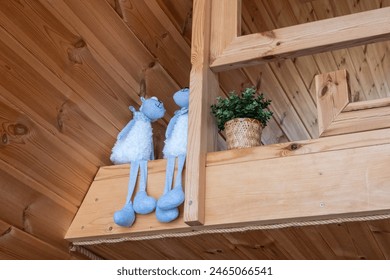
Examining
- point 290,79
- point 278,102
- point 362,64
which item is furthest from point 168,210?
point 362,64

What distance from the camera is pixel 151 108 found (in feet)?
5.86

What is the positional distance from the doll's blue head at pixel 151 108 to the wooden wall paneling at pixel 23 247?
1.71ft

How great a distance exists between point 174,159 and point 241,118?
230 millimetres

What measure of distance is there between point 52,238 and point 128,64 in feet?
1.97

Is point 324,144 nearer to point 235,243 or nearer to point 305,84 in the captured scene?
point 235,243

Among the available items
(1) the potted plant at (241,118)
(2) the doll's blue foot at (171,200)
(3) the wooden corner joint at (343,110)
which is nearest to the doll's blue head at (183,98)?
(1) the potted plant at (241,118)

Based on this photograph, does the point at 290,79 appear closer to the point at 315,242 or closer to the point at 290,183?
the point at 315,242

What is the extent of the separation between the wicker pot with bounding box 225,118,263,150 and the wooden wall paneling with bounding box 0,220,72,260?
0.66m

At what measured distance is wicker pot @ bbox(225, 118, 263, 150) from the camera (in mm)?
1573

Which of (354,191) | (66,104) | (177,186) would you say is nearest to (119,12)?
(66,104)

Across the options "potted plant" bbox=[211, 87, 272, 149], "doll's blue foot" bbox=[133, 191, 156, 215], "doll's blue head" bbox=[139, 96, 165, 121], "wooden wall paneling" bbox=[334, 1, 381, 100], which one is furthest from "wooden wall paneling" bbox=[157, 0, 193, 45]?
"wooden wall paneling" bbox=[334, 1, 381, 100]

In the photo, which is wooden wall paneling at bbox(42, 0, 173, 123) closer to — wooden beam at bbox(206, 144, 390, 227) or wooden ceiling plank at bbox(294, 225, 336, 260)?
wooden beam at bbox(206, 144, 390, 227)

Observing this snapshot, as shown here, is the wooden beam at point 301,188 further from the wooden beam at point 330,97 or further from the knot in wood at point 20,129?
the knot in wood at point 20,129

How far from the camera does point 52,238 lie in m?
1.72
